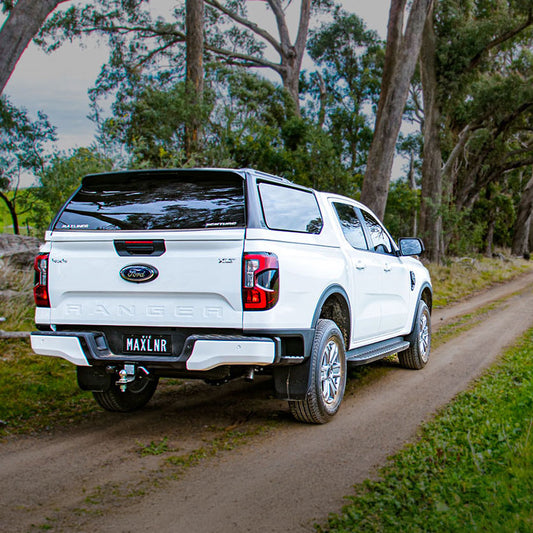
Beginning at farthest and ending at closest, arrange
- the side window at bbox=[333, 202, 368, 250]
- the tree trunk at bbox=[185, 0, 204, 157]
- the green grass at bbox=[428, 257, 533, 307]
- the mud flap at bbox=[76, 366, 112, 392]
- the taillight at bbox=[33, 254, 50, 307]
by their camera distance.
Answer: the green grass at bbox=[428, 257, 533, 307], the tree trunk at bbox=[185, 0, 204, 157], the side window at bbox=[333, 202, 368, 250], the mud flap at bbox=[76, 366, 112, 392], the taillight at bbox=[33, 254, 50, 307]

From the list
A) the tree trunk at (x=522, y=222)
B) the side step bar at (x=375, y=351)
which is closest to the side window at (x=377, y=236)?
the side step bar at (x=375, y=351)

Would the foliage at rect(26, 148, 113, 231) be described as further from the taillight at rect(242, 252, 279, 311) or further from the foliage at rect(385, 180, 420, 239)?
the foliage at rect(385, 180, 420, 239)

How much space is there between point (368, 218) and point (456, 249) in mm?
19628

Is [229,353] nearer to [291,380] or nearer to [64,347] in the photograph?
[291,380]

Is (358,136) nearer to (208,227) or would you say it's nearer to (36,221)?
(36,221)

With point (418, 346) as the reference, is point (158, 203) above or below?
above

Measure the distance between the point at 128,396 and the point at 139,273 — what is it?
5.64 feet

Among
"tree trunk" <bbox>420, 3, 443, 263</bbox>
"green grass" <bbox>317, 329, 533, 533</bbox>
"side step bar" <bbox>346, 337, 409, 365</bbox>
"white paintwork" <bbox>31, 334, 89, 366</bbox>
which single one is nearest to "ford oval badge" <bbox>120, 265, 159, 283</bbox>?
"white paintwork" <bbox>31, 334, 89, 366</bbox>

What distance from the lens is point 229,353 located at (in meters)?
4.55

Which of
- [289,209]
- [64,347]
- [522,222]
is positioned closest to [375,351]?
[289,209]

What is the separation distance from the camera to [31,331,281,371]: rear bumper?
4.55 m

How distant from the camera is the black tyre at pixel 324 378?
519 cm

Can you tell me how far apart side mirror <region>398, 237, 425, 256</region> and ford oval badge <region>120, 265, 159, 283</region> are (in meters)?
3.86

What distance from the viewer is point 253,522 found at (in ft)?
11.5
